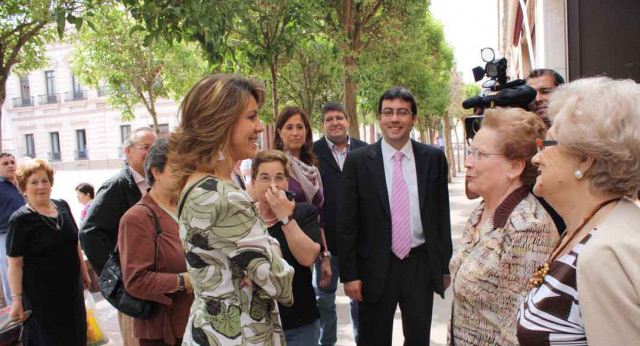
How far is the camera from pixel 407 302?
142 inches

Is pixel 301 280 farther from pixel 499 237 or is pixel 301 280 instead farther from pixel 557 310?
pixel 557 310

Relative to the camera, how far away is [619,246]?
1.40 meters

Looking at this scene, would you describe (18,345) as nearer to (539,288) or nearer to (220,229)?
(220,229)

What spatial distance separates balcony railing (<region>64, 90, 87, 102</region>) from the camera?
158 feet

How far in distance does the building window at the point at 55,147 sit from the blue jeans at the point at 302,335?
52417 mm

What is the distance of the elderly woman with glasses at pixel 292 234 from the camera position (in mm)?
3027

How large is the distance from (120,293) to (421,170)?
2091mm

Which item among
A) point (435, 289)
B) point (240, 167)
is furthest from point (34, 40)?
point (435, 289)

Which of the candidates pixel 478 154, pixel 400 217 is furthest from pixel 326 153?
pixel 478 154

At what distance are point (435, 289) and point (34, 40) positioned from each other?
22.0 feet

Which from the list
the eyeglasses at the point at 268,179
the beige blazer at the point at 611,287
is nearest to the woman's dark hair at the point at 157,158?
the eyeglasses at the point at 268,179

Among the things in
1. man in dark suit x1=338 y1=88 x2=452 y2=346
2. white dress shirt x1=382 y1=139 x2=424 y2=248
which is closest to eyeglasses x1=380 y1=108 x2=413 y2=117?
man in dark suit x1=338 y1=88 x2=452 y2=346

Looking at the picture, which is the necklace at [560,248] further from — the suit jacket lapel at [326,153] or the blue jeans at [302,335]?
the suit jacket lapel at [326,153]

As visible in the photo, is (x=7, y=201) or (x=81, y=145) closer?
(x=7, y=201)
